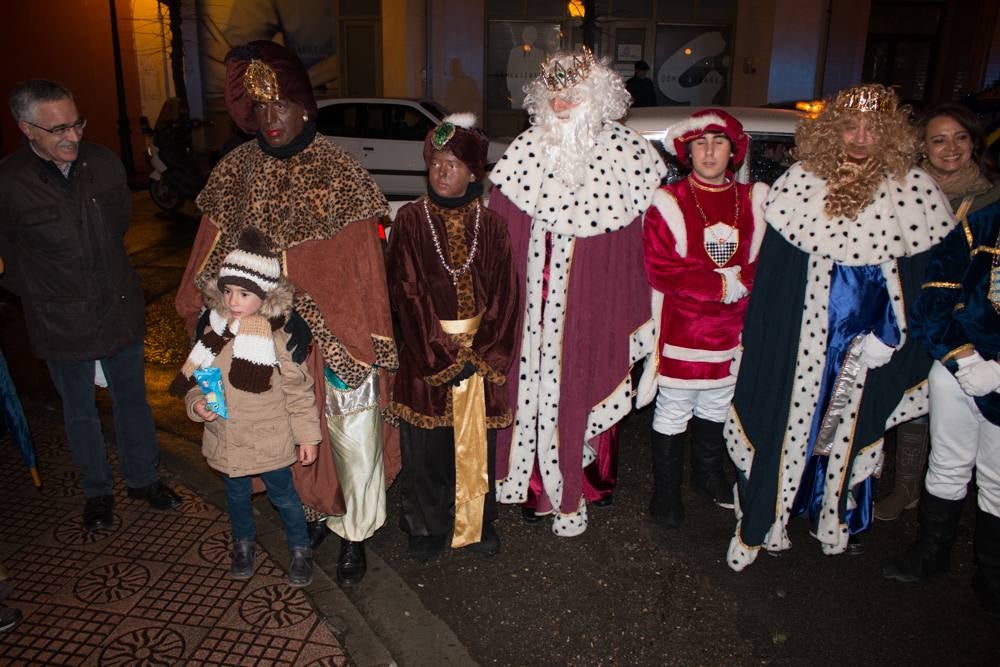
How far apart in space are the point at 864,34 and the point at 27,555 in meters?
17.8

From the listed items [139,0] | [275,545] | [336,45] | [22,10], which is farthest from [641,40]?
[275,545]

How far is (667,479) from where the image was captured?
4.04 m

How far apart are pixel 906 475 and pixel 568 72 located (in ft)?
9.54

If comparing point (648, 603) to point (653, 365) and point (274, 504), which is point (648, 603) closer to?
point (653, 365)

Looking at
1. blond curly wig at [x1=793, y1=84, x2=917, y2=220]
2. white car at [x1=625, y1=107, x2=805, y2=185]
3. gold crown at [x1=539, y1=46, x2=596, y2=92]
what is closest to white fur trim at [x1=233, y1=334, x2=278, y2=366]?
gold crown at [x1=539, y1=46, x2=596, y2=92]

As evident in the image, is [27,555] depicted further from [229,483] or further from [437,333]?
[437,333]

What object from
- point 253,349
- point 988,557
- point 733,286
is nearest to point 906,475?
point 988,557

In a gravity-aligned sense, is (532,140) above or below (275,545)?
above

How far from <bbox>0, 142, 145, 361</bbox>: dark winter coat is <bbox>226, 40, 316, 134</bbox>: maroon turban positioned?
107 cm

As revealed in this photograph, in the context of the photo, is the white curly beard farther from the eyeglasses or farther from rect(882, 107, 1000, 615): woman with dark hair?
the eyeglasses

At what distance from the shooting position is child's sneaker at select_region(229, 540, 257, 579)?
139 inches

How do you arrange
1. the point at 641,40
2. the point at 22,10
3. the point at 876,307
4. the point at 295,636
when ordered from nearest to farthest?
the point at 295,636 < the point at 876,307 < the point at 22,10 < the point at 641,40

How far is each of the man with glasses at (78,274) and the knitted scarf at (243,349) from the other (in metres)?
1.01

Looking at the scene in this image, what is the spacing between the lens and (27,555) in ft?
12.1
